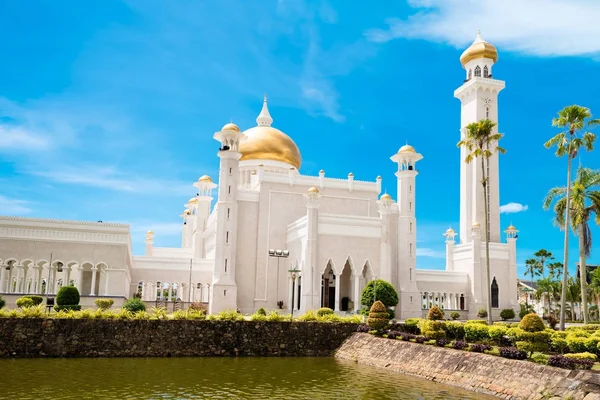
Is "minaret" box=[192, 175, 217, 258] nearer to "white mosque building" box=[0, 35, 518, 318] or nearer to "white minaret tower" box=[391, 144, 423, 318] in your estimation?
"white mosque building" box=[0, 35, 518, 318]

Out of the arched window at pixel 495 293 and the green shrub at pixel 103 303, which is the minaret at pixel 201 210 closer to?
the green shrub at pixel 103 303

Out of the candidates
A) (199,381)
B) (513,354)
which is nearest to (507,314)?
(513,354)

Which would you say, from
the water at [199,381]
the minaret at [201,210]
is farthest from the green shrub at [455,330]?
the minaret at [201,210]

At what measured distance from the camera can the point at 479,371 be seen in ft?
64.1

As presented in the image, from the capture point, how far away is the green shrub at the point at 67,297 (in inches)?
1216

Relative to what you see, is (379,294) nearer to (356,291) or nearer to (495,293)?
(356,291)

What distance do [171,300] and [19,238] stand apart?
1161 cm

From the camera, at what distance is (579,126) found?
1196 inches

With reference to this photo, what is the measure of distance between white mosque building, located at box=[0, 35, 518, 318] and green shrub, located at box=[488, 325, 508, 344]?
14232 mm

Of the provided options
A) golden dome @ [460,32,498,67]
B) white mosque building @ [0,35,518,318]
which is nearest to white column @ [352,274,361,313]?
white mosque building @ [0,35,518,318]

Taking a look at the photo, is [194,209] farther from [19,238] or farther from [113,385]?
[113,385]

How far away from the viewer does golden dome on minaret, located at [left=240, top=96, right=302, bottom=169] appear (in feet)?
163

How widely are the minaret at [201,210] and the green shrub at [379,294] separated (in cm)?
1905

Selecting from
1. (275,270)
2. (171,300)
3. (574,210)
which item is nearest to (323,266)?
(275,270)
